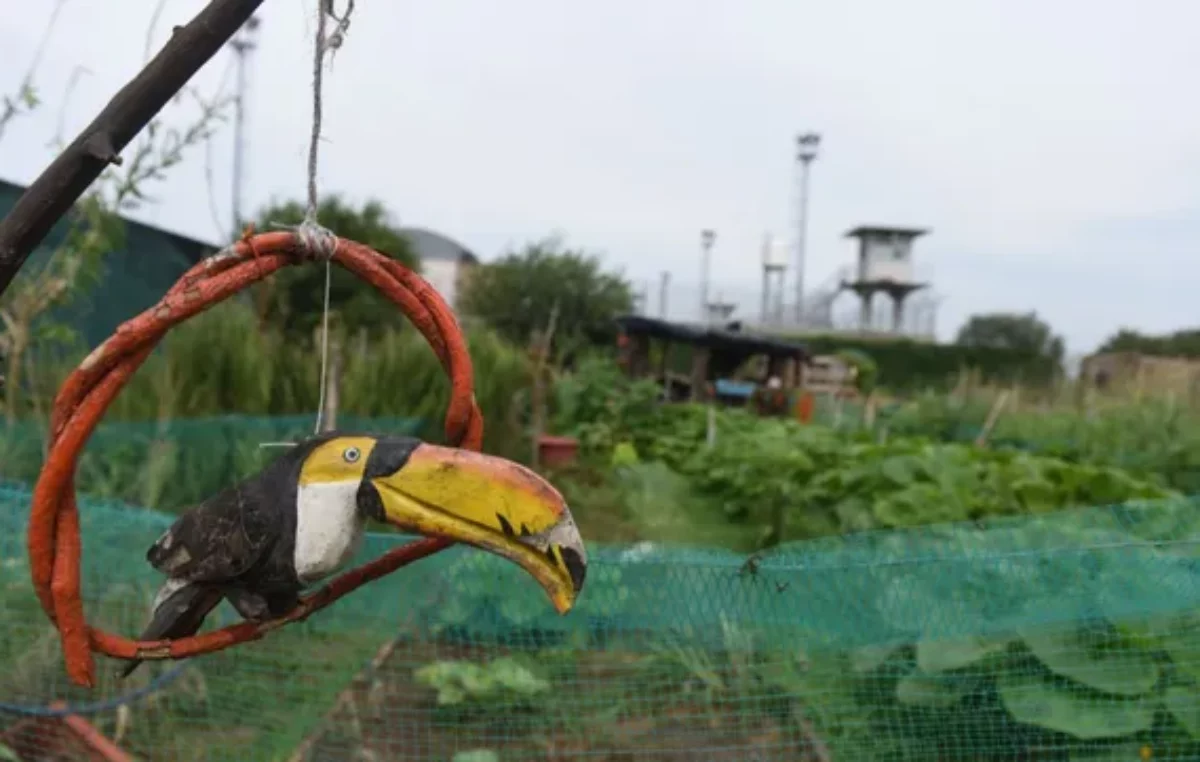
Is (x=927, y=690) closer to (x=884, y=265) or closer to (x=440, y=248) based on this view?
(x=440, y=248)

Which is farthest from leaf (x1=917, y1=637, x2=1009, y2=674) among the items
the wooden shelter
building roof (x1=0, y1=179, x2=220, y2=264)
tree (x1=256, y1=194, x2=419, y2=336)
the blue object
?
the blue object

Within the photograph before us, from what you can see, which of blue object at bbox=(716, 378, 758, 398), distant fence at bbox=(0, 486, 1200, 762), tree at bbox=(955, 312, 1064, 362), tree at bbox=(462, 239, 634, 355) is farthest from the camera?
tree at bbox=(955, 312, 1064, 362)

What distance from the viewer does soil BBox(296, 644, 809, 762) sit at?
268 cm

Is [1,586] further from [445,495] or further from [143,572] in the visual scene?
[445,495]

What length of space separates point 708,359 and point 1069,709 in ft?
49.4

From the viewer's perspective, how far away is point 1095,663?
2344 mm

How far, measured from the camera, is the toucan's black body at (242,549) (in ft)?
3.12

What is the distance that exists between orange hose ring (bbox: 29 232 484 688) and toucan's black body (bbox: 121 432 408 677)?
35 millimetres

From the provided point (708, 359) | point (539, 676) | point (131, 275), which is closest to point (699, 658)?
point (539, 676)

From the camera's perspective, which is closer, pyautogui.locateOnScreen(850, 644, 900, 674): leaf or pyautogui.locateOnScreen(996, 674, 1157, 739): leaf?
pyautogui.locateOnScreen(996, 674, 1157, 739): leaf

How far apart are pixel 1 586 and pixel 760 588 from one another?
211 cm

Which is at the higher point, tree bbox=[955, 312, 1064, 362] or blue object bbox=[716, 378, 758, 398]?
tree bbox=[955, 312, 1064, 362]

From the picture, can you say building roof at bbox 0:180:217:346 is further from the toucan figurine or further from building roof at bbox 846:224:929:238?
building roof at bbox 846:224:929:238

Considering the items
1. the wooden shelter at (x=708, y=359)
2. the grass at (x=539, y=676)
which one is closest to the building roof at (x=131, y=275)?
the grass at (x=539, y=676)
